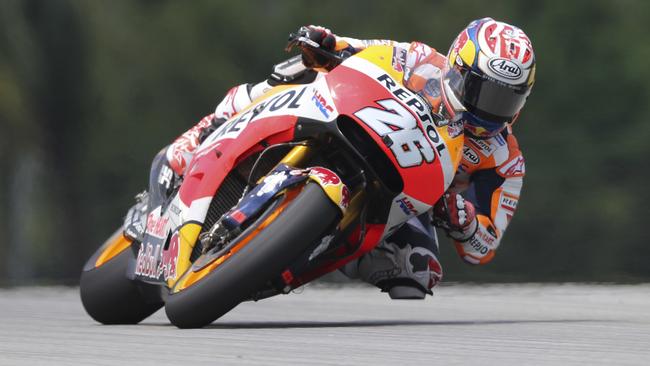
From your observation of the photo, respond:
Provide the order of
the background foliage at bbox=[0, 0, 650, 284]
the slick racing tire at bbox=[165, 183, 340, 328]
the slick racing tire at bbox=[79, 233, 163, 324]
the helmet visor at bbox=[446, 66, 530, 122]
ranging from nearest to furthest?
the slick racing tire at bbox=[165, 183, 340, 328], the helmet visor at bbox=[446, 66, 530, 122], the slick racing tire at bbox=[79, 233, 163, 324], the background foliage at bbox=[0, 0, 650, 284]

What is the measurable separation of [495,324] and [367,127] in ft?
4.49

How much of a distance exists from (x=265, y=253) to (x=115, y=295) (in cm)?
158

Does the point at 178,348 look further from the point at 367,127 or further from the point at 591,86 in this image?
the point at 591,86

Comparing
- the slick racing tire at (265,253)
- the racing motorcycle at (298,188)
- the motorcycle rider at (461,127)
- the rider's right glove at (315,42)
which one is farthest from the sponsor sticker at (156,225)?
the rider's right glove at (315,42)

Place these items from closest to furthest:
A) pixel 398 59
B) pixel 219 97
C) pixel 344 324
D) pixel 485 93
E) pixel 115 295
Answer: pixel 485 93
pixel 398 59
pixel 344 324
pixel 115 295
pixel 219 97

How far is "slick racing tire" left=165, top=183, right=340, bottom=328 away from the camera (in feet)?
17.7

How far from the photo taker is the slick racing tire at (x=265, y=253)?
5387 mm

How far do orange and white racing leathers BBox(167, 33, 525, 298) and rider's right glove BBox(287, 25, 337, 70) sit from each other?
0.06 m

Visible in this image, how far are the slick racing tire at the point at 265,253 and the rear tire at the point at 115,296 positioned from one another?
1.14m

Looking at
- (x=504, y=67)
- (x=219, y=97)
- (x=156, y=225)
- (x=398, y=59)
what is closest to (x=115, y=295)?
(x=156, y=225)

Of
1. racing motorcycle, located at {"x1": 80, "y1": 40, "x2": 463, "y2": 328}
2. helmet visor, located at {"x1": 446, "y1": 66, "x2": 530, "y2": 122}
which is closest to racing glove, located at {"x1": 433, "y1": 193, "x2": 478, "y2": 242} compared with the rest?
racing motorcycle, located at {"x1": 80, "y1": 40, "x2": 463, "y2": 328}

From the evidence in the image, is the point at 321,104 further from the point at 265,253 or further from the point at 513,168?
the point at 513,168

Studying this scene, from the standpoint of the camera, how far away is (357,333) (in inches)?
218

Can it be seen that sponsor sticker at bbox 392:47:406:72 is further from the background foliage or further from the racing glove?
the background foliage
